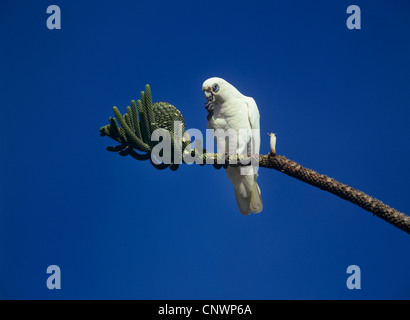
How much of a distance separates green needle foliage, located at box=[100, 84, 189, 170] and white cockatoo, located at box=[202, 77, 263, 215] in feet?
5.93

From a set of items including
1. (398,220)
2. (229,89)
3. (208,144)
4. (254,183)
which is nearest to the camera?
(398,220)

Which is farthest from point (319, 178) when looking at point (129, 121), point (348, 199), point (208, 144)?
point (129, 121)

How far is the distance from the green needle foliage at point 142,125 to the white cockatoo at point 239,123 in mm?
1807

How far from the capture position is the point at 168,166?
471 centimetres

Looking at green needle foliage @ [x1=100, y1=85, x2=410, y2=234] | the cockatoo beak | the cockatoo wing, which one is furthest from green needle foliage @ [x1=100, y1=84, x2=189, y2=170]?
the cockatoo wing

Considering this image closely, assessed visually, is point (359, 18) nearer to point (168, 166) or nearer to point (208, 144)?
point (208, 144)

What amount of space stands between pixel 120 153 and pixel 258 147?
2.99 m

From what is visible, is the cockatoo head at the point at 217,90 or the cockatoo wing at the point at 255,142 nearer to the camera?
the cockatoo head at the point at 217,90

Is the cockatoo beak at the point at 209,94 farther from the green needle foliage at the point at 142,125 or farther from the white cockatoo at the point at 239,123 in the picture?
the green needle foliage at the point at 142,125

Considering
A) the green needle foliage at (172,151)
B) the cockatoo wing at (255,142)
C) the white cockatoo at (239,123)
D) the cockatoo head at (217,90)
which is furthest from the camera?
the cockatoo wing at (255,142)

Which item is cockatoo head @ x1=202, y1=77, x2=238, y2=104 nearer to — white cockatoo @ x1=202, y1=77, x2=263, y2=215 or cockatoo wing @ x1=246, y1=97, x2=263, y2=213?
white cockatoo @ x1=202, y1=77, x2=263, y2=215

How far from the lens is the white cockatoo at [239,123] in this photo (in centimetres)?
652

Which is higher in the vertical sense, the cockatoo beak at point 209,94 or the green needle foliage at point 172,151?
the cockatoo beak at point 209,94

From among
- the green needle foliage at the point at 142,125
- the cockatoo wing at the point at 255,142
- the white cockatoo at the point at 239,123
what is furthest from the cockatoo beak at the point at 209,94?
the green needle foliage at the point at 142,125
